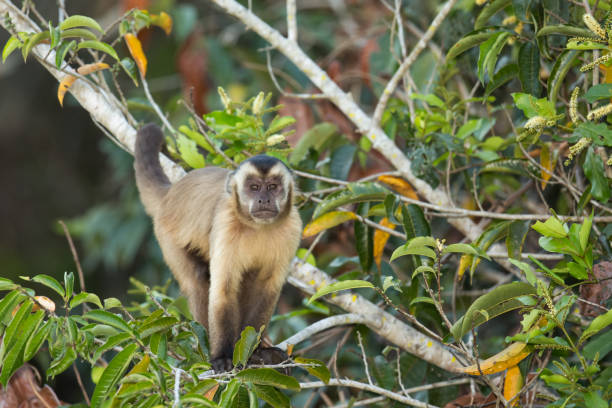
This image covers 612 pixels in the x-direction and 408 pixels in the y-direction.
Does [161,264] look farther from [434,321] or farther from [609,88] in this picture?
[609,88]

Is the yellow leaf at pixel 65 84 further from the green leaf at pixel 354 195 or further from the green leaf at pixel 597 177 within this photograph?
the green leaf at pixel 597 177

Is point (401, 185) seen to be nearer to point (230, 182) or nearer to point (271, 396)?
point (230, 182)

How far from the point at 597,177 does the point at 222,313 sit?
A: 1741 millimetres

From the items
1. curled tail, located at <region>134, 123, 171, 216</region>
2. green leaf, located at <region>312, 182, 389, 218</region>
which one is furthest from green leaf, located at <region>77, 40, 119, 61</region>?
green leaf, located at <region>312, 182, 389, 218</region>

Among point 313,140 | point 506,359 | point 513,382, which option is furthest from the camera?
point 313,140

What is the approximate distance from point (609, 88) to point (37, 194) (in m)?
9.32

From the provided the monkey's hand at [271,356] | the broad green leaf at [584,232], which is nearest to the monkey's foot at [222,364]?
the monkey's hand at [271,356]

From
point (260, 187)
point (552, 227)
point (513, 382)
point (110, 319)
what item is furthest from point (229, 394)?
point (513, 382)

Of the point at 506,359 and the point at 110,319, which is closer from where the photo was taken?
the point at 110,319

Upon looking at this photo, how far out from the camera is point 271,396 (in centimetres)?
250

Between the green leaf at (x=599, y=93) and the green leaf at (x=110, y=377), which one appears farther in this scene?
the green leaf at (x=599, y=93)

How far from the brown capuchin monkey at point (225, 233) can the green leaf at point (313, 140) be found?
0.67m

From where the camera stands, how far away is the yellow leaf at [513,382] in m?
3.07

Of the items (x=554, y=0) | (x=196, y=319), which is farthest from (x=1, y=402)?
(x=554, y=0)
